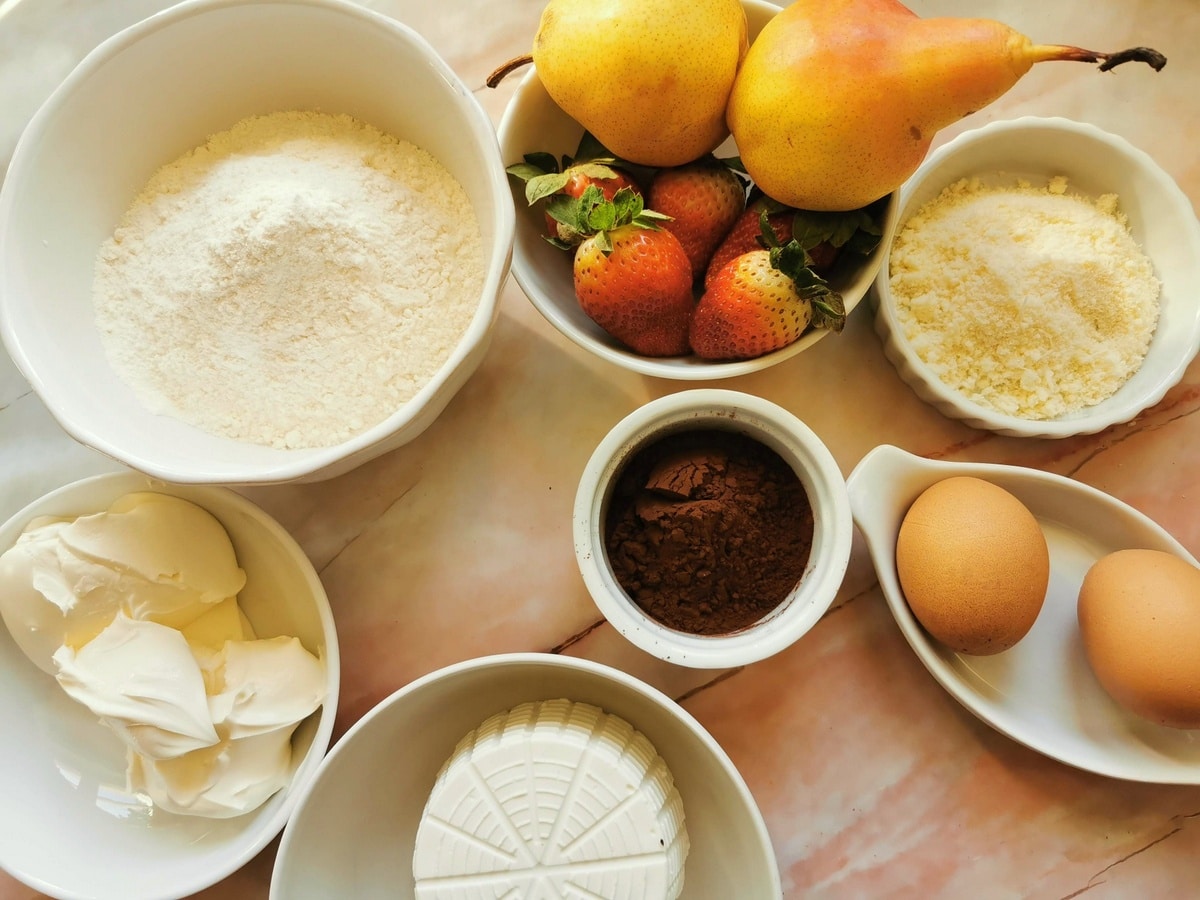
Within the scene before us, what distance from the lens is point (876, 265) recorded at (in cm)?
69

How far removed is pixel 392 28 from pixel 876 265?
426mm

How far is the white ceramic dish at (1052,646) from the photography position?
0.74 m

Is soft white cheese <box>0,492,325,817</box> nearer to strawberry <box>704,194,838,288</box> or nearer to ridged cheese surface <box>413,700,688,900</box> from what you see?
ridged cheese surface <box>413,700,688,900</box>

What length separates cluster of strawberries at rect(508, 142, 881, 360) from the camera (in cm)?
66

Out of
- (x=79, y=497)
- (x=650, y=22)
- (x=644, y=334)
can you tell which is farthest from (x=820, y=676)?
(x=79, y=497)

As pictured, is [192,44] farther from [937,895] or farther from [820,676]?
[937,895]

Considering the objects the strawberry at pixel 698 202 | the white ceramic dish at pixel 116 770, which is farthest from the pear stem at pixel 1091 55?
the white ceramic dish at pixel 116 770

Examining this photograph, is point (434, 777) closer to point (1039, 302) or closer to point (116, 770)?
point (116, 770)

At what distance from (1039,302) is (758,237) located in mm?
267

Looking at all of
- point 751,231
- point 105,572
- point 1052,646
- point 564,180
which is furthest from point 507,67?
point 1052,646

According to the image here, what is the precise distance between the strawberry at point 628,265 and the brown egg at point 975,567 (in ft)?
0.93

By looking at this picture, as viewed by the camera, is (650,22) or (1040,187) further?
(1040,187)

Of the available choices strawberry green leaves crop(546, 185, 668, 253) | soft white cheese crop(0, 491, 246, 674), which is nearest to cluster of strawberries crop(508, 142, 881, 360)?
strawberry green leaves crop(546, 185, 668, 253)

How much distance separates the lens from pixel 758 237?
0.70 m
